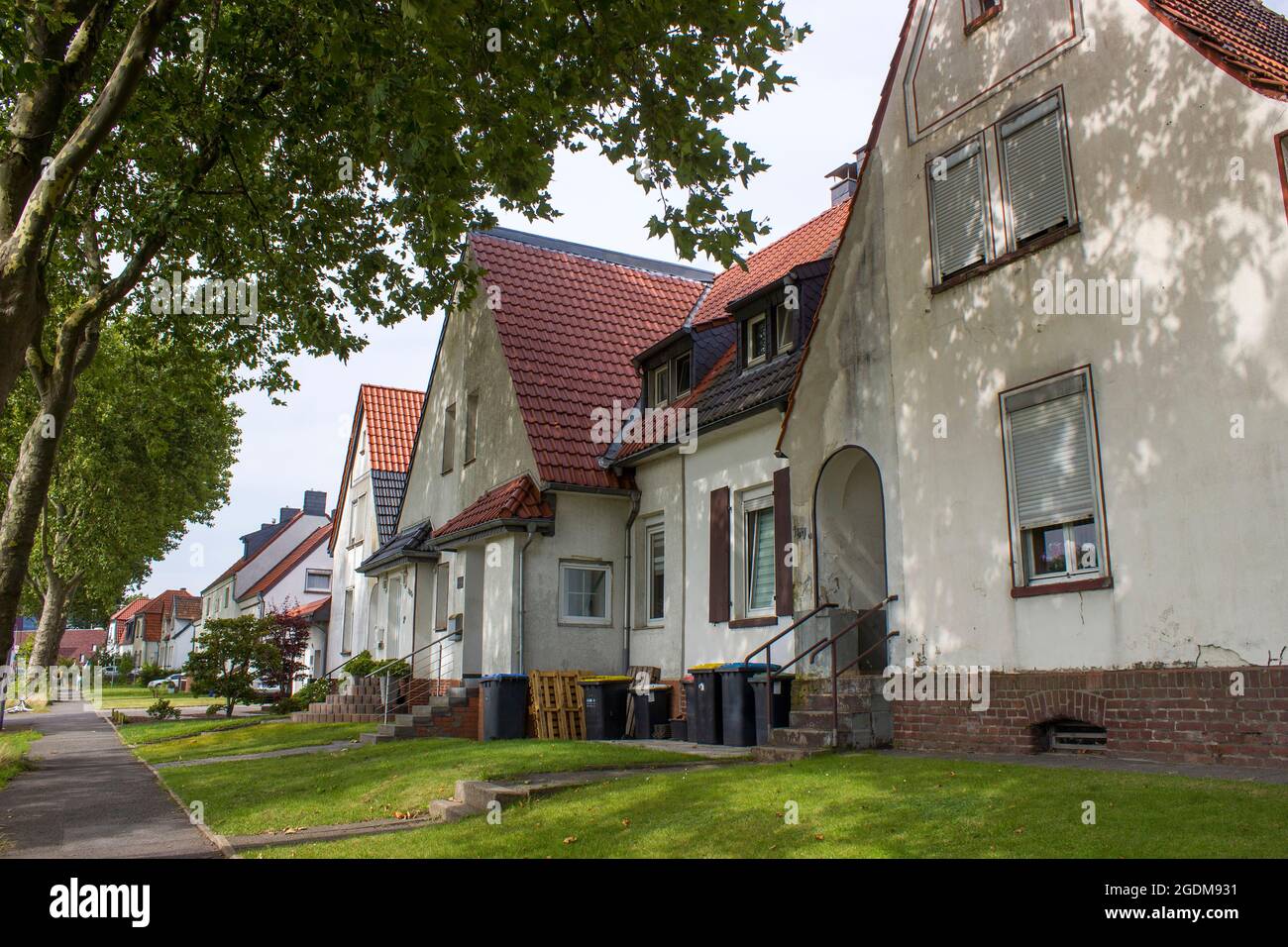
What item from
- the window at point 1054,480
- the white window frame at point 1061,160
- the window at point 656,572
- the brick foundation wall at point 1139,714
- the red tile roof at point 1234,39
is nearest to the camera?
the brick foundation wall at point 1139,714

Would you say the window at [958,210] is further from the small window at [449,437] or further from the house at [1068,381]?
the small window at [449,437]

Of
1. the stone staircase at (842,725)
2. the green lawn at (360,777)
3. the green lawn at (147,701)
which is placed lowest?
the green lawn at (147,701)

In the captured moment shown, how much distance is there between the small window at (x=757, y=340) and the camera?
16.0m

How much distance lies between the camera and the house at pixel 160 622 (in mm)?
87000

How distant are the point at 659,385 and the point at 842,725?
9219mm

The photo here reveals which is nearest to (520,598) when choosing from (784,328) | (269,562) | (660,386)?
(660,386)

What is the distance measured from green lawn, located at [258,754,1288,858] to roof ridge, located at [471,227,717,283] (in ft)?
53.5

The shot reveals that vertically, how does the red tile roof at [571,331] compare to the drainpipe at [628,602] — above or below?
above

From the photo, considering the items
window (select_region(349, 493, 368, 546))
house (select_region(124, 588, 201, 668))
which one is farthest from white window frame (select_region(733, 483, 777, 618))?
house (select_region(124, 588, 201, 668))

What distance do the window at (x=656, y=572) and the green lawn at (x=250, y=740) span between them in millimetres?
6492

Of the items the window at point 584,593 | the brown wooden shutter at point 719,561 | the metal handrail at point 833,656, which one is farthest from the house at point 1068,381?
the window at point 584,593

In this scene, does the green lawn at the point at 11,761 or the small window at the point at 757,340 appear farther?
the small window at the point at 757,340

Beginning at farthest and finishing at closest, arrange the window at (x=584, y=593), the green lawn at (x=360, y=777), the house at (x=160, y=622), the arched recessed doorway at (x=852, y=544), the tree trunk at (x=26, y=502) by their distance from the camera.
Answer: the house at (x=160, y=622), the window at (x=584, y=593), the arched recessed doorway at (x=852, y=544), the tree trunk at (x=26, y=502), the green lawn at (x=360, y=777)

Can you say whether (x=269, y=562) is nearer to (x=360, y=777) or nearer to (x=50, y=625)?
(x=50, y=625)
